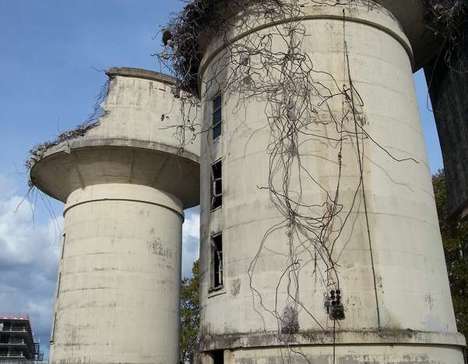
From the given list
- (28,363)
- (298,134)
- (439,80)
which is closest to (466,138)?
(439,80)

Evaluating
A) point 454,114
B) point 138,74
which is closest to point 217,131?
point 454,114

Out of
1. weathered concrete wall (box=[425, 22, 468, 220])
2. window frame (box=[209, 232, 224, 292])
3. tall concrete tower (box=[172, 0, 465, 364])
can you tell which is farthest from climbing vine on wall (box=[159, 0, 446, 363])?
weathered concrete wall (box=[425, 22, 468, 220])

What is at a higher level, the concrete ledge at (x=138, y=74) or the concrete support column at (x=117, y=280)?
the concrete ledge at (x=138, y=74)

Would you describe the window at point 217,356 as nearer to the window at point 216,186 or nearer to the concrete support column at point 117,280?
the window at point 216,186

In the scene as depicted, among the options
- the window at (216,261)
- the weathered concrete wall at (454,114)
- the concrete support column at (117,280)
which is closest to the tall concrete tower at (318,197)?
the window at (216,261)

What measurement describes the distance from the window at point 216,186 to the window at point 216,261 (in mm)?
904

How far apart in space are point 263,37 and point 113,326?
11356mm

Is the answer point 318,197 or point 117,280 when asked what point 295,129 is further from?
point 117,280

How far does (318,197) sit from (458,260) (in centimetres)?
1560

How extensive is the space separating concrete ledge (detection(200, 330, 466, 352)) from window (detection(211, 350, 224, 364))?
2.66 feet

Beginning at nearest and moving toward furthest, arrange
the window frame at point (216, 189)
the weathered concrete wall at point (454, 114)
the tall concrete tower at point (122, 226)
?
the window frame at point (216, 189)
the weathered concrete wall at point (454, 114)
the tall concrete tower at point (122, 226)

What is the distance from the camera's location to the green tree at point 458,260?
22467mm

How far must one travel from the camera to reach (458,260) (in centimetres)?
2422

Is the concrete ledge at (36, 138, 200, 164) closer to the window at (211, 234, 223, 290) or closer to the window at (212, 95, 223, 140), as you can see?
the window at (212, 95, 223, 140)
